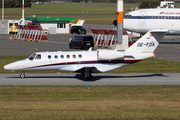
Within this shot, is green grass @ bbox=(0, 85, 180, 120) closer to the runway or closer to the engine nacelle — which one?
the runway

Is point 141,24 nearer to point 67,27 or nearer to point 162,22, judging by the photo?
point 162,22

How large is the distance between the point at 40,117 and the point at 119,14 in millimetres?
29888

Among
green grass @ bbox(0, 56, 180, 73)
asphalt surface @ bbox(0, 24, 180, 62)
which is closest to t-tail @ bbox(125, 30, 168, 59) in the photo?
green grass @ bbox(0, 56, 180, 73)

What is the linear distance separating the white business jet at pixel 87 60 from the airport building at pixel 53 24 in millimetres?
53826

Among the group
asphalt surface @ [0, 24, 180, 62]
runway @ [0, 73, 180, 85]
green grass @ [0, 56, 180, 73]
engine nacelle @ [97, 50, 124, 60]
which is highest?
engine nacelle @ [97, 50, 124, 60]

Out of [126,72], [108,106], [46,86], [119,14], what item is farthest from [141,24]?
[108,106]

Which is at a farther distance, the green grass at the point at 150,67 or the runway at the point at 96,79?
the green grass at the point at 150,67

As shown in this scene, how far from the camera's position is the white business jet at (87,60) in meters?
23.5

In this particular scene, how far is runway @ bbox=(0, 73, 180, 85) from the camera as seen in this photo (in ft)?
75.0

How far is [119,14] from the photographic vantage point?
4150 cm

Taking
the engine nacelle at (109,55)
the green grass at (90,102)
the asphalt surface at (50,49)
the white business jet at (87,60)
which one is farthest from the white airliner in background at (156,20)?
the green grass at (90,102)

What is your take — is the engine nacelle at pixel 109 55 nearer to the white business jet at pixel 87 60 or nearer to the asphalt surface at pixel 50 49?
the white business jet at pixel 87 60

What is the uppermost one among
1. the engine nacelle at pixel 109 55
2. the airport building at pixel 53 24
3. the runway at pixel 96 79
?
the airport building at pixel 53 24

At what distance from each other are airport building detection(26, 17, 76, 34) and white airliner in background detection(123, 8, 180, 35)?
93.2 ft
